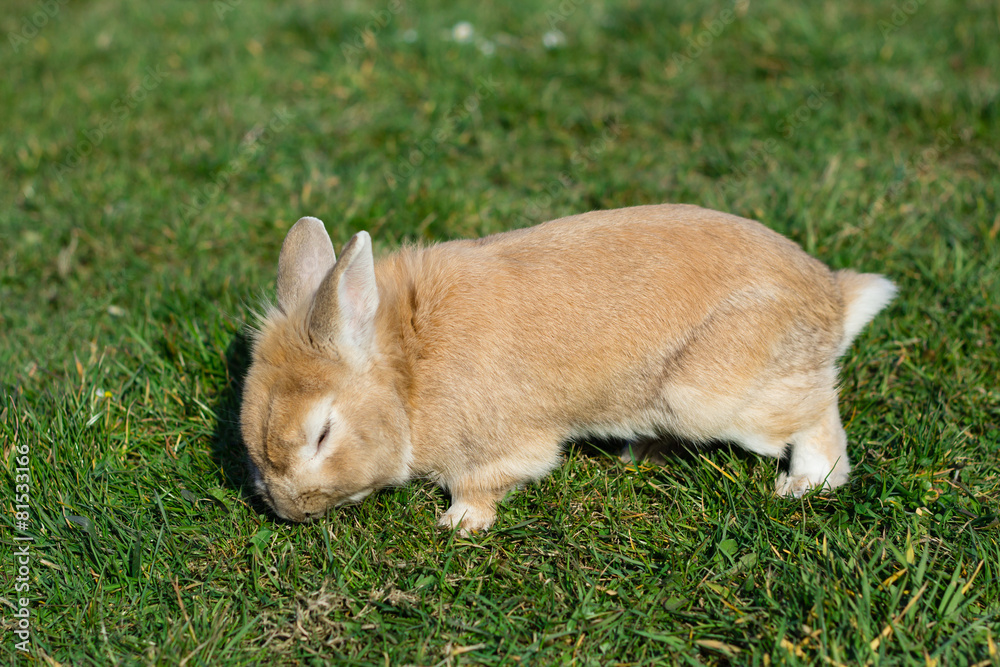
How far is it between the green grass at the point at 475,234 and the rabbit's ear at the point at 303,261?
775mm

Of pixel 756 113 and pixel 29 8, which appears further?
pixel 29 8

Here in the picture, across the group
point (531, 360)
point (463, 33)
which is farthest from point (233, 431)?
point (463, 33)

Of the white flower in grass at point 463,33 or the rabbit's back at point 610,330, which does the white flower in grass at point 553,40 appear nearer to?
the white flower in grass at point 463,33

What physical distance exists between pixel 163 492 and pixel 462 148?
10.3ft

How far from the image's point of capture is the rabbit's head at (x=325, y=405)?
297 cm

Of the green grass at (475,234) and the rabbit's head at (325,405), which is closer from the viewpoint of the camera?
the green grass at (475,234)

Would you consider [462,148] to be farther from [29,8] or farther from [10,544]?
[29,8]

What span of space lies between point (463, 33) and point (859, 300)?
4.15 metres

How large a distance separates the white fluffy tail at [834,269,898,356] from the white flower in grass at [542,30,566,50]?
3.54 meters

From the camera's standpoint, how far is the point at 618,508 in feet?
10.6

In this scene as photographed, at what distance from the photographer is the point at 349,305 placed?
118 inches

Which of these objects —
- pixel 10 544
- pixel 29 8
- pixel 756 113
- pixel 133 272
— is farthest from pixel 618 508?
pixel 29 8

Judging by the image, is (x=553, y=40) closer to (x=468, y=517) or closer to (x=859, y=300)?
(x=859, y=300)

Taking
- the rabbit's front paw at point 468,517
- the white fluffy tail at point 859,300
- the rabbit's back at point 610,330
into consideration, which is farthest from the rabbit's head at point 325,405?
the white fluffy tail at point 859,300
